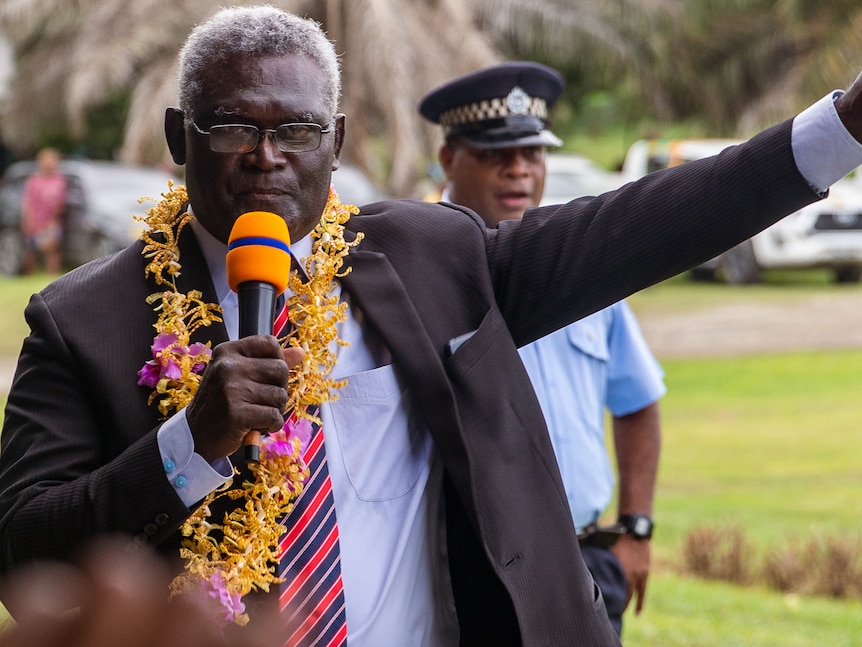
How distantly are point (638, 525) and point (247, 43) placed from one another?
2764 mm

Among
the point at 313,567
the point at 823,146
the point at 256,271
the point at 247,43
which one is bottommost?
the point at 313,567

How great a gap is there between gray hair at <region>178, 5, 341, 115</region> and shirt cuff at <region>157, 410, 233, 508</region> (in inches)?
26.4

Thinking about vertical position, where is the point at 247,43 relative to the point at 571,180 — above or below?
above

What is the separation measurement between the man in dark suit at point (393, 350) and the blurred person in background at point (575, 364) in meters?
1.67

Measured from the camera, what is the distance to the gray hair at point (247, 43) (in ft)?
8.86

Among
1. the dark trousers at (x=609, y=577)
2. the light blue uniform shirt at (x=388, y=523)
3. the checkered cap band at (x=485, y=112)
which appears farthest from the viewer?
the checkered cap band at (x=485, y=112)

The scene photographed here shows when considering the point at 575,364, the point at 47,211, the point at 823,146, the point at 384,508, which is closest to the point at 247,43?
the point at 384,508

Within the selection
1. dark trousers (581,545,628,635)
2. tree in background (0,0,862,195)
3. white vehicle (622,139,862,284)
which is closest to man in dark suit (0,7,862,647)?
dark trousers (581,545,628,635)

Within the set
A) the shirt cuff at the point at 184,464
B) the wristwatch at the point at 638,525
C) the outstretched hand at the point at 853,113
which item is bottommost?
the wristwatch at the point at 638,525

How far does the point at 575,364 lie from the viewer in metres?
4.62

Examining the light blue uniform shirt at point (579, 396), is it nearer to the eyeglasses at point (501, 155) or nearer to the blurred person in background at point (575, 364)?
the blurred person in background at point (575, 364)

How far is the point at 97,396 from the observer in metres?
2.57

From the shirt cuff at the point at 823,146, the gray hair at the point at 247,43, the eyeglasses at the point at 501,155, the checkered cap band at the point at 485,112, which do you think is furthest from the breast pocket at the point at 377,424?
the checkered cap band at the point at 485,112

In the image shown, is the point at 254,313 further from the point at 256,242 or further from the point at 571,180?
the point at 571,180
